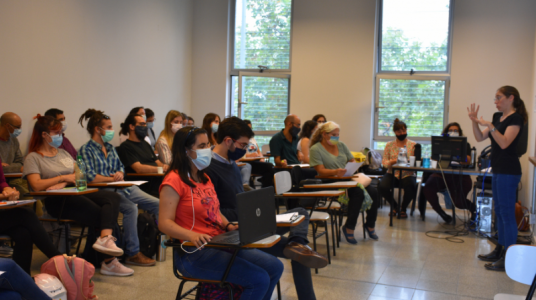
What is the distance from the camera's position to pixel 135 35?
261 inches

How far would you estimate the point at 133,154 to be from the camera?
451 centimetres

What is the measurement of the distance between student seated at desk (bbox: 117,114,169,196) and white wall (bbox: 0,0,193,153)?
1.21 m

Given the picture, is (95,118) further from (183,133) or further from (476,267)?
(476,267)

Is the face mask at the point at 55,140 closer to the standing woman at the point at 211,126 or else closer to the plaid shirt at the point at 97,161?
the plaid shirt at the point at 97,161

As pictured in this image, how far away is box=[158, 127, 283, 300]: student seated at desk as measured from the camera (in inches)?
84.4

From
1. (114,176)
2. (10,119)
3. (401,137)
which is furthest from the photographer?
(401,137)

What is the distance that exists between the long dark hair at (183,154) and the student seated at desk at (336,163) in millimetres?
2418

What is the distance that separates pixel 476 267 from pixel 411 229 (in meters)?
1.55


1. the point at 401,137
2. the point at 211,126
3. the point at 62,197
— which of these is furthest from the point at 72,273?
the point at 401,137

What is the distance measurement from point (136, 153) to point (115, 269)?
1.35m


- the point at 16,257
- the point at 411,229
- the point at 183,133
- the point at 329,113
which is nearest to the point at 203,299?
the point at 183,133

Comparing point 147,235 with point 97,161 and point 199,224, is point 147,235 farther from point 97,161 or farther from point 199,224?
point 199,224

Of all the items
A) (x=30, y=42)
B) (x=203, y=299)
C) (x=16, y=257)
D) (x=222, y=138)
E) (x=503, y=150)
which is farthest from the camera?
(x=30, y=42)

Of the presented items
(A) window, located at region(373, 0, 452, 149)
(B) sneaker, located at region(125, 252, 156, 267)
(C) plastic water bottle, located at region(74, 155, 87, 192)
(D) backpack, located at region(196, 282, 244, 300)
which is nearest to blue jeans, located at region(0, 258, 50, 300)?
(D) backpack, located at region(196, 282, 244, 300)
